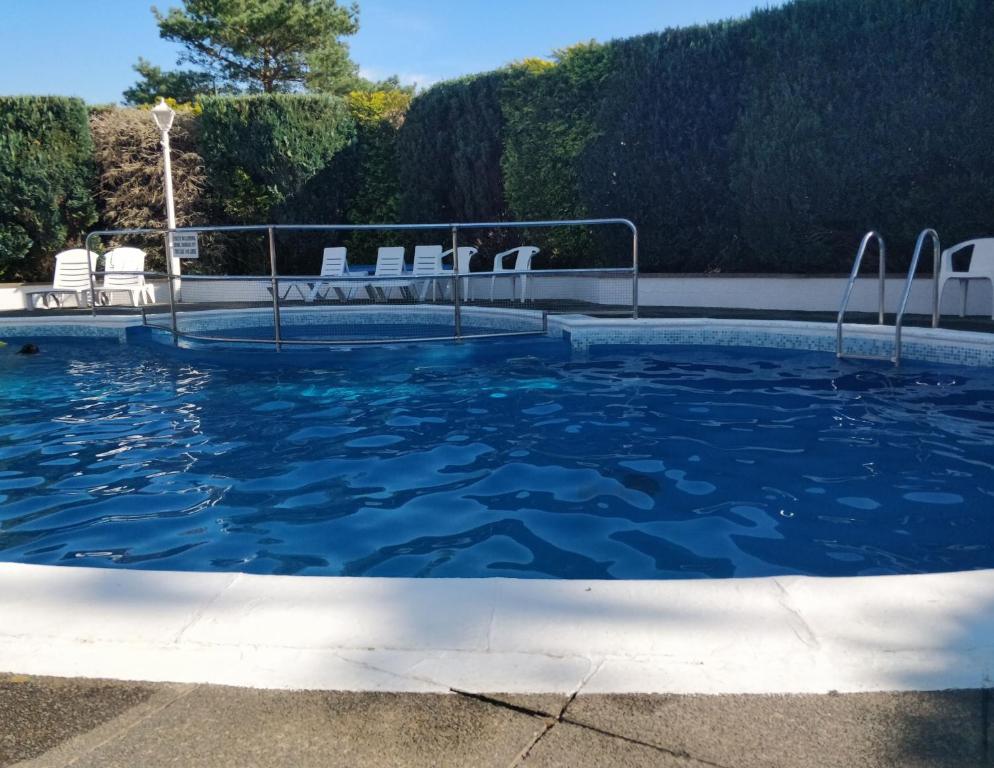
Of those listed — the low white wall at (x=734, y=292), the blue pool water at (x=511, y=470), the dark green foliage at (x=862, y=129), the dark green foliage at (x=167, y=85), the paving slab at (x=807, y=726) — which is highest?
the dark green foliage at (x=167, y=85)

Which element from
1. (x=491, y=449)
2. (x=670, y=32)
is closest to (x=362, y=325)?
(x=670, y=32)

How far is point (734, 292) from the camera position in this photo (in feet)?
37.8

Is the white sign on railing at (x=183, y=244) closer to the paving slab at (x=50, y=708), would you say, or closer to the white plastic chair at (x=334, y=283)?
the white plastic chair at (x=334, y=283)

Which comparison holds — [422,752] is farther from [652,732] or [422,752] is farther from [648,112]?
[648,112]

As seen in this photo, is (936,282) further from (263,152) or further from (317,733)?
(263,152)

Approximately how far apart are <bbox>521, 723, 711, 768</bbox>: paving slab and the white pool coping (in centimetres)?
17

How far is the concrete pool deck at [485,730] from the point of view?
5.58 ft

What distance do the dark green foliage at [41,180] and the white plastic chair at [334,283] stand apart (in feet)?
15.3

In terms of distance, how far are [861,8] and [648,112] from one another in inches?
114

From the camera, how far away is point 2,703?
192 cm

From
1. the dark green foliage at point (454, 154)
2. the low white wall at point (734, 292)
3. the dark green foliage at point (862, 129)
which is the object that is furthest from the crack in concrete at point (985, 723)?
the dark green foliage at point (454, 154)

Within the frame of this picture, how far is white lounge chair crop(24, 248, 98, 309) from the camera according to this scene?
43.4ft

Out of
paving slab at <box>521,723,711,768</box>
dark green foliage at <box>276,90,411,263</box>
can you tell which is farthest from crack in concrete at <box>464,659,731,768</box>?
dark green foliage at <box>276,90,411,263</box>

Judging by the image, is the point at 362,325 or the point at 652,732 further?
the point at 362,325
